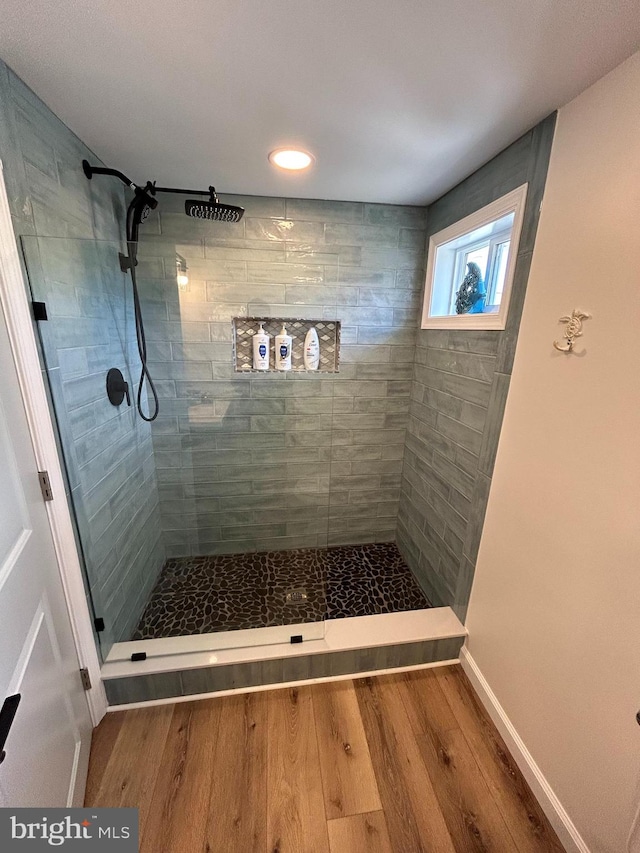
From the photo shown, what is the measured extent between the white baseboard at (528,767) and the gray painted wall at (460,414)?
11.4 inches

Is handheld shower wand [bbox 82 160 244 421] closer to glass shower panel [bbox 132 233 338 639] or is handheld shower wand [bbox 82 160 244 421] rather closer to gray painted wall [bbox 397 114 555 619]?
glass shower panel [bbox 132 233 338 639]

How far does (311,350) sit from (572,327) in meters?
1.43

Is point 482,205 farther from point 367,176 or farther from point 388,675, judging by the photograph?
point 388,675

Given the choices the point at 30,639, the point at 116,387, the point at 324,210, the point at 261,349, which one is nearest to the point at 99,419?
the point at 116,387

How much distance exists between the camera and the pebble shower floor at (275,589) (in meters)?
1.86

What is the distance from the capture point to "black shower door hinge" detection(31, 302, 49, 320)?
1085mm

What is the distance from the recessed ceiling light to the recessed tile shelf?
793 mm

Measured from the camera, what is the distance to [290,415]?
2.29 metres

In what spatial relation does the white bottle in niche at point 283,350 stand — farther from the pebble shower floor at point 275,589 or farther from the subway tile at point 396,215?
the pebble shower floor at point 275,589

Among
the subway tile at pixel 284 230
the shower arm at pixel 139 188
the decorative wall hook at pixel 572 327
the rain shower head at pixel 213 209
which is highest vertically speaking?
the shower arm at pixel 139 188

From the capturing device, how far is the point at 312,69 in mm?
966

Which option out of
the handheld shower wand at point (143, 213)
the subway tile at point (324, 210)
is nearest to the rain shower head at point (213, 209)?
the handheld shower wand at point (143, 213)

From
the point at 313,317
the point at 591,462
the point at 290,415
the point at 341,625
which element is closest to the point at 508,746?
the point at 341,625

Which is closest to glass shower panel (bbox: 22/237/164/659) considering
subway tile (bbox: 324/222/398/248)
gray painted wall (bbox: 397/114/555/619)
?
subway tile (bbox: 324/222/398/248)
